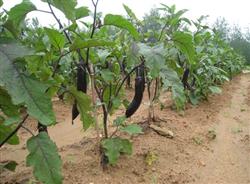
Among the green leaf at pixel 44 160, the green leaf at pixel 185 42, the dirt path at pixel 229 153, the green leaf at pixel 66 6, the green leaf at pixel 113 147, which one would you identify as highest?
the green leaf at pixel 66 6

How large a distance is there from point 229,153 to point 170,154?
0.70 m

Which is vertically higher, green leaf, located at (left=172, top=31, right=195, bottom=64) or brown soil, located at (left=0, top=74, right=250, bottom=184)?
green leaf, located at (left=172, top=31, right=195, bottom=64)

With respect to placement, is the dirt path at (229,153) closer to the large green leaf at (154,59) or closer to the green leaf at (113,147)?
the green leaf at (113,147)

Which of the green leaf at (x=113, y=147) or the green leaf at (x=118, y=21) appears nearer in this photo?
the green leaf at (x=118, y=21)

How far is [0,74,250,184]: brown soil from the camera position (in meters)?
2.48

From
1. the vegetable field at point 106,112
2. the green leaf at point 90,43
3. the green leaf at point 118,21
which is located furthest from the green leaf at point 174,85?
the green leaf at point 90,43

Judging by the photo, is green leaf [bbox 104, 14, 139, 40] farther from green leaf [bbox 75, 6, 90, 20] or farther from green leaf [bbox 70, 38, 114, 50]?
green leaf [bbox 70, 38, 114, 50]

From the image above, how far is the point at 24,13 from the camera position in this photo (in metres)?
1.71

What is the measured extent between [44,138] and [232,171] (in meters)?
1.93

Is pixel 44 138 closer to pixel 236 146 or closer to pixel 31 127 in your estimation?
pixel 236 146

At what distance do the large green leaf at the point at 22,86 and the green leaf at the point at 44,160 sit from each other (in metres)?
0.28

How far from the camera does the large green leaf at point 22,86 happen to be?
119 centimetres

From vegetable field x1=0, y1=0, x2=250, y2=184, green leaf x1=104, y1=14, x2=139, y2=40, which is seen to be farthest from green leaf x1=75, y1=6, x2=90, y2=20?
green leaf x1=104, y1=14, x2=139, y2=40

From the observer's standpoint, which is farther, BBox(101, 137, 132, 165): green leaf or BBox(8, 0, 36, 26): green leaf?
BBox(101, 137, 132, 165): green leaf
